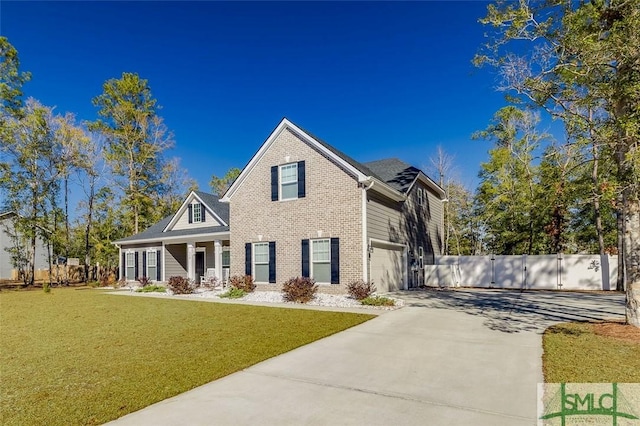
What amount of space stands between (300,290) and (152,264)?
14351mm

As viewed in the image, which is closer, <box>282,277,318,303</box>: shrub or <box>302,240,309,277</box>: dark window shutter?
<box>282,277,318,303</box>: shrub

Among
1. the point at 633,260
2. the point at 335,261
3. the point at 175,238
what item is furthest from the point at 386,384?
the point at 175,238

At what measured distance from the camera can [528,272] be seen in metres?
18.3

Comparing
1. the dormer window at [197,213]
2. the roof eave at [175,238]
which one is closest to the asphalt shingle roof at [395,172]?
the roof eave at [175,238]

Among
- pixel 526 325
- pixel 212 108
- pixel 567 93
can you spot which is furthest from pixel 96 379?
pixel 212 108

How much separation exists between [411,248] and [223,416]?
616 inches

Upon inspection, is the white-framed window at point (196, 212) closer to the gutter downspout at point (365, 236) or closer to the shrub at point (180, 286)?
the shrub at point (180, 286)

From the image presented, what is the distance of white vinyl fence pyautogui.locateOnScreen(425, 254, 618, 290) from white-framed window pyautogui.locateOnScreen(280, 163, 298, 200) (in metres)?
9.48

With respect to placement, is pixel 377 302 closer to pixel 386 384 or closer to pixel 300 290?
pixel 300 290

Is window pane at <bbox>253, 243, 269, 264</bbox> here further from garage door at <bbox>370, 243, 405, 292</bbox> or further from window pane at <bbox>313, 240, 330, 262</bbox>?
garage door at <bbox>370, 243, 405, 292</bbox>

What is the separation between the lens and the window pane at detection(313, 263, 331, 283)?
14.3 m

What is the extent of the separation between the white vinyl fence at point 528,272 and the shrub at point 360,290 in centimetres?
864

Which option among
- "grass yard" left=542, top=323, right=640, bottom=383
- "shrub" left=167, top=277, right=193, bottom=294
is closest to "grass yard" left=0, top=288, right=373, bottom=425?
"grass yard" left=542, top=323, right=640, bottom=383

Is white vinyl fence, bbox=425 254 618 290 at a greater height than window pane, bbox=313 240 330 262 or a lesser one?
lesser
